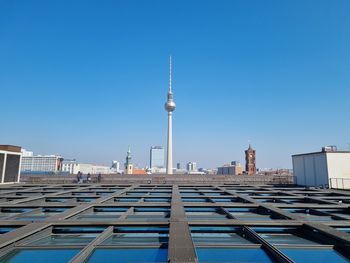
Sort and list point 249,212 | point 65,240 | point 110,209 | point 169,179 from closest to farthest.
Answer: point 65,240, point 249,212, point 110,209, point 169,179

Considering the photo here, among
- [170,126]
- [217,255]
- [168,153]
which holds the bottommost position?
[217,255]

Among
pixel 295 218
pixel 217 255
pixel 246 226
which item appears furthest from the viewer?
pixel 295 218

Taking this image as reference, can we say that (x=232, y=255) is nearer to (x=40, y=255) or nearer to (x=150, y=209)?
(x=40, y=255)

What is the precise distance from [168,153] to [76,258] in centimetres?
9004

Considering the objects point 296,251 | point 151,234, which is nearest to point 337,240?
point 296,251

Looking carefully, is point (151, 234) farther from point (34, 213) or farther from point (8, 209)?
point (8, 209)

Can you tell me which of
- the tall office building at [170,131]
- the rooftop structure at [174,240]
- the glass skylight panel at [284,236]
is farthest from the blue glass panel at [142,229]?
the tall office building at [170,131]

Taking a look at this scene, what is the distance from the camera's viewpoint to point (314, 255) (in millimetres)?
6238

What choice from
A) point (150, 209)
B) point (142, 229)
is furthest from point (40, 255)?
point (150, 209)

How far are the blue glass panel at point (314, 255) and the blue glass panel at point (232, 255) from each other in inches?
27.2

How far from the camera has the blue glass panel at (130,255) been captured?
5.86 meters

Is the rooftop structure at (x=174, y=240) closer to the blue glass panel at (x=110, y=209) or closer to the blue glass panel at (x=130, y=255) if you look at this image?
the blue glass panel at (x=130, y=255)

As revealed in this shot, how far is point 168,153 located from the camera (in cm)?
9544

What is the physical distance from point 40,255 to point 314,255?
7.16 m
